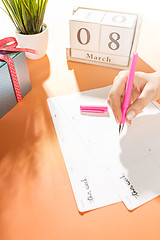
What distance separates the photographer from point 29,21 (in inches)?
32.6

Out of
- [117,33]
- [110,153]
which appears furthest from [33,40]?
[110,153]

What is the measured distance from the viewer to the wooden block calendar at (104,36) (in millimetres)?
790

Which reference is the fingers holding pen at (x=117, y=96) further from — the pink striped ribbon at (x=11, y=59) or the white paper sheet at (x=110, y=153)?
the pink striped ribbon at (x=11, y=59)

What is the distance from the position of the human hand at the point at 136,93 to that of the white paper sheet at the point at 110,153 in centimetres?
6

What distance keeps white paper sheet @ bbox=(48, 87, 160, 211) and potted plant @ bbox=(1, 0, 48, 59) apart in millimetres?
286

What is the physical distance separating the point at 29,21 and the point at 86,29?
210mm

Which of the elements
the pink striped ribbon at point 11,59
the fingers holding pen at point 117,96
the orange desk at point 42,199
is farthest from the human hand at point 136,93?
the pink striped ribbon at point 11,59

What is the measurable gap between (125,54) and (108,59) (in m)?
0.07

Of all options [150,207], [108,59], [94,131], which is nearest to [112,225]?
[150,207]

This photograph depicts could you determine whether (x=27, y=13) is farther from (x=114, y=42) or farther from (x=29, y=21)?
(x=114, y=42)

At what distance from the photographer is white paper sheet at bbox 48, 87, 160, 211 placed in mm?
512

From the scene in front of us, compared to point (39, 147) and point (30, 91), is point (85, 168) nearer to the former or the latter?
point (39, 147)

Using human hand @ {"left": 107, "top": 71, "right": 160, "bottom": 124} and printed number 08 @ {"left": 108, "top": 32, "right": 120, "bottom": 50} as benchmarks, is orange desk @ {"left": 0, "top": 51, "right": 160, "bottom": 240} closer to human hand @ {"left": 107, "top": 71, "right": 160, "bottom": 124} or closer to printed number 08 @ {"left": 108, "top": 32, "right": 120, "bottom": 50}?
human hand @ {"left": 107, "top": 71, "right": 160, "bottom": 124}

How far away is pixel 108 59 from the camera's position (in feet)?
2.90
